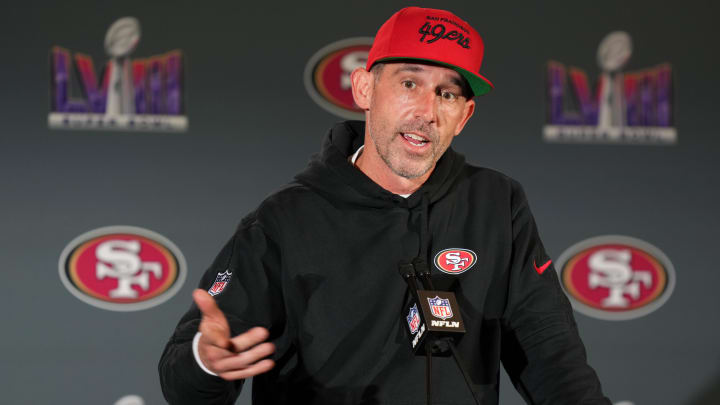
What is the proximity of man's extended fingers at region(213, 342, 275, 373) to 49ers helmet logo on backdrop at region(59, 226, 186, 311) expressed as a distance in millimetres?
1460

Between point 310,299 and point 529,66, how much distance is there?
1620mm

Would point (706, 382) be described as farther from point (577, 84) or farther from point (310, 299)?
point (310, 299)

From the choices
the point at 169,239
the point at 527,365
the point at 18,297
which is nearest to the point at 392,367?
the point at 527,365

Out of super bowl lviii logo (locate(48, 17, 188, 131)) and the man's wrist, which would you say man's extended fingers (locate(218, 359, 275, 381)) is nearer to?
the man's wrist

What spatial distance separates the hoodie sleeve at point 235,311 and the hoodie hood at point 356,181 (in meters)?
0.15

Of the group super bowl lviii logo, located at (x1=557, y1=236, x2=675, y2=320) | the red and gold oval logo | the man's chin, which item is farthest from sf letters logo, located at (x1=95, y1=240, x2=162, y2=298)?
super bowl lviii logo, located at (x1=557, y1=236, x2=675, y2=320)

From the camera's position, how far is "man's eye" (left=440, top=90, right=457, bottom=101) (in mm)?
1194

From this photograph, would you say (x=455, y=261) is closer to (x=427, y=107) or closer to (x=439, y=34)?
(x=427, y=107)

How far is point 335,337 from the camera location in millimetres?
1160

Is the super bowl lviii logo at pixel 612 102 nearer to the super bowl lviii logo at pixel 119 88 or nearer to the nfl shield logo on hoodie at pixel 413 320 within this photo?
the super bowl lviii logo at pixel 119 88

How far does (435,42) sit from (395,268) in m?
0.38

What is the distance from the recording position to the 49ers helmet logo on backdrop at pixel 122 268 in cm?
224

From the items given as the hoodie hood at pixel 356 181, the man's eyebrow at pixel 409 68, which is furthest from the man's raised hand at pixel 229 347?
the man's eyebrow at pixel 409 68

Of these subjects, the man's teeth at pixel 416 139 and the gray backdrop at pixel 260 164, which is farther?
the gray backdrop at pixel 260 164
